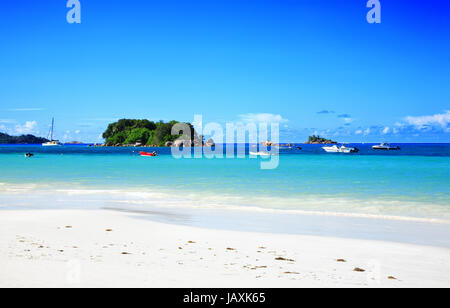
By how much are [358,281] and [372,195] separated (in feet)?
52.9

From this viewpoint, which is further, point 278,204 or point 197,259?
point 278,204

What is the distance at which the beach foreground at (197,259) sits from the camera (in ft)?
19.4

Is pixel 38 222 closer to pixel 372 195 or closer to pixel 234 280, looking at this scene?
pixel 234 280

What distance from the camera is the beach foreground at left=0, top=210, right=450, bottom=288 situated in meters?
5.93

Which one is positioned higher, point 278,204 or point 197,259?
point 197,259

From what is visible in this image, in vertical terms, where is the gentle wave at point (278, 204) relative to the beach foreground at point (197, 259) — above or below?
below

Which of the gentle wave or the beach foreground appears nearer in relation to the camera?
the beach foreground

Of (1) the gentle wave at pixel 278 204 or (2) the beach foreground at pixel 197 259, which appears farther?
(1) the gentle wave at pixel 278 204

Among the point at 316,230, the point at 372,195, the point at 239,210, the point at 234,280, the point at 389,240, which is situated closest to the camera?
the point at 234,280

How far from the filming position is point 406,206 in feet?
55.2

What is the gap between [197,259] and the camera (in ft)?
23.3

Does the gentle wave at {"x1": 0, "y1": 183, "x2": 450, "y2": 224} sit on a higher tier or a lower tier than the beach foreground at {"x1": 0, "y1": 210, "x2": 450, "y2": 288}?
lower
